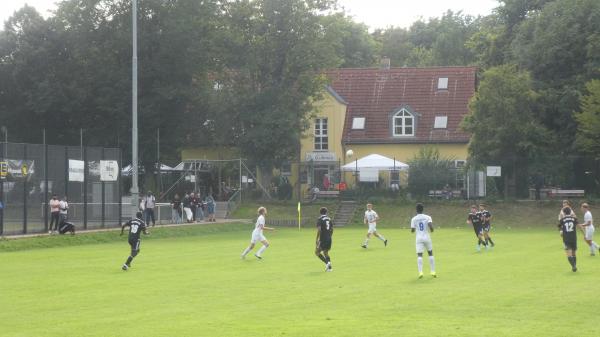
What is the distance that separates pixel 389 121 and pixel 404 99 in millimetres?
2206

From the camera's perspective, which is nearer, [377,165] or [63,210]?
[63,210]

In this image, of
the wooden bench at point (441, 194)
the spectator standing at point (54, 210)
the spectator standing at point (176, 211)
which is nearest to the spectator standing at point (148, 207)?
the spectator standing at point (176, 211)

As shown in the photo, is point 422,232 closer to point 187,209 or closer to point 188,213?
point 188,213

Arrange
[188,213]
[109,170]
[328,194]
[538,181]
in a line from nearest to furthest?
[109,170]
[188,213]
[538,181]
[328,194]

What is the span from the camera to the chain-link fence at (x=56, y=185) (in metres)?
41.4

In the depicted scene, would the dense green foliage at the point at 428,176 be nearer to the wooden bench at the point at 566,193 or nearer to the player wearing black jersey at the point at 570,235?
the wooden bench at the point at 566,193

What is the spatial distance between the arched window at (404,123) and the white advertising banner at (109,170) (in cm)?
2792

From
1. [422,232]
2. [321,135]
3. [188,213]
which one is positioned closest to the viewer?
[422,232]

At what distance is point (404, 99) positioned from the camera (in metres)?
73.8

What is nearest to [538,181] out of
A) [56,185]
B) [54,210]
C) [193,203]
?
[193,203]

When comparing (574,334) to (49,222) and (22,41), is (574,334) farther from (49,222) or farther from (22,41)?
(22,41)

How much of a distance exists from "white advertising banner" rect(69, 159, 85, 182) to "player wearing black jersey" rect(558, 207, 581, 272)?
25366 millimetres

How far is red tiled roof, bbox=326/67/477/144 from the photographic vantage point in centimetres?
7194

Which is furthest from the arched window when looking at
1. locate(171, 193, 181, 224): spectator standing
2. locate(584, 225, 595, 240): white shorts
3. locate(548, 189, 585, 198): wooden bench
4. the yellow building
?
locate(584, 225, 595, 240): white shorts
